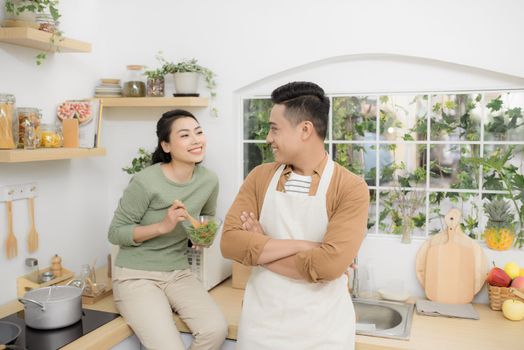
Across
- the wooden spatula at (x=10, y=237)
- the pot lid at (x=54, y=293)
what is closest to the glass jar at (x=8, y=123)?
the wooden spatula at (x=10, y=237)

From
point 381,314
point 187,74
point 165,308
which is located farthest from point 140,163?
point 381,314

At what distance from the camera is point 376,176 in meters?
2.93

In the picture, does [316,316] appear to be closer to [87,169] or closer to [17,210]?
[17,210]

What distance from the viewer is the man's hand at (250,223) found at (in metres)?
2.01

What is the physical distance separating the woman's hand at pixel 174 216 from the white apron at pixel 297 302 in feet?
1.64

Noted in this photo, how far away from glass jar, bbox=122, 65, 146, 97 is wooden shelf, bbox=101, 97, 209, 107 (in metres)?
0.05

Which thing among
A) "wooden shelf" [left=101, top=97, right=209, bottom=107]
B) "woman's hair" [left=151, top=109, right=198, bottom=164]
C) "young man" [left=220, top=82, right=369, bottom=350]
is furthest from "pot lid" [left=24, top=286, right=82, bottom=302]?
"wooden shelf" [left=101, top=97, right=209, bottom=107]

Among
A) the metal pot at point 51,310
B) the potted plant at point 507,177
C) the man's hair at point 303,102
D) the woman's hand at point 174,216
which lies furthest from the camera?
the potted plant at point 507,177

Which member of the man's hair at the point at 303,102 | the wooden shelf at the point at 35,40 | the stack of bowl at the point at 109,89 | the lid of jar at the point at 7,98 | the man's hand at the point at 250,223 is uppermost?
the wooden shelf at the point at 35,40

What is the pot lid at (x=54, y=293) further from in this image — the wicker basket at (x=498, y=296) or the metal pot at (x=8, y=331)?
the wicker basket at (x=498, y=296)

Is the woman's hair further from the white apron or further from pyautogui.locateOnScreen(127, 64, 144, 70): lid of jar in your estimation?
the white apron

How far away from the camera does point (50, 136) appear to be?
2607 mm

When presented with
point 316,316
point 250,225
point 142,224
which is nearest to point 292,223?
point 250,225

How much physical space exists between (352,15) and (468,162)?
91 centimetres
